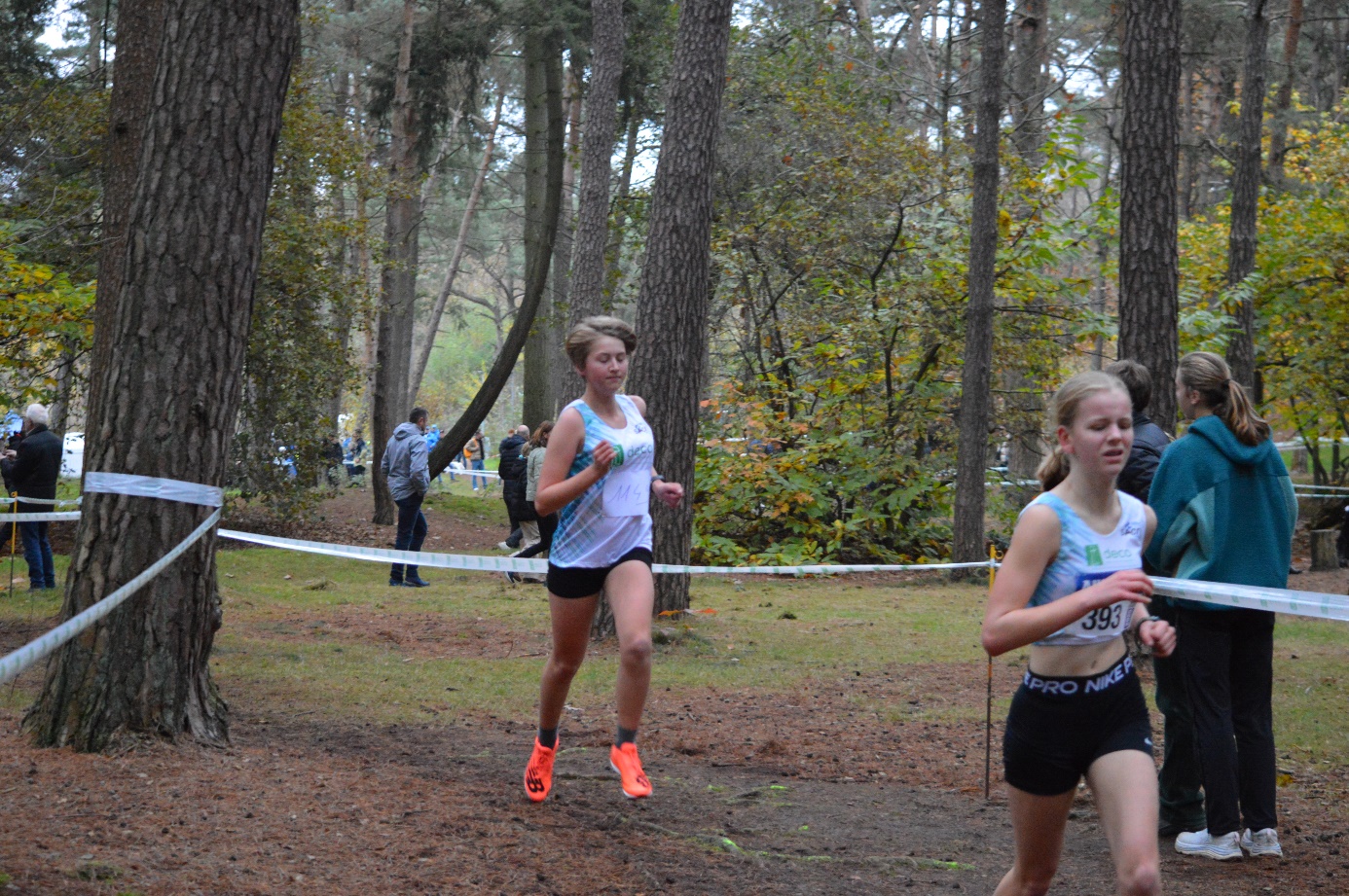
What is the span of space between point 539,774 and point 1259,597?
9.95ft

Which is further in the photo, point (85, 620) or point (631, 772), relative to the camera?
point (631, 772)

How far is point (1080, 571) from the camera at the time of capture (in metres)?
3.31

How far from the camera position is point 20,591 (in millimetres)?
12625

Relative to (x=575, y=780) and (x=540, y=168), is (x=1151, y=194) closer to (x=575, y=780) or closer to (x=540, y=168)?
(x=575, y=780)

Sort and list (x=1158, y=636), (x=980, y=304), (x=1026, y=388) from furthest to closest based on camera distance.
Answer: (x=1026, y=388) < (x=980, y=304) < (x=1158, y=636)

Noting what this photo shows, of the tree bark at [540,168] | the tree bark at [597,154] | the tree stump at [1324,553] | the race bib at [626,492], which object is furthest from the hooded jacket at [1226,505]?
the tree bark at [540,168]

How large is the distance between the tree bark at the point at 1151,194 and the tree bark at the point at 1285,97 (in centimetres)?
1608

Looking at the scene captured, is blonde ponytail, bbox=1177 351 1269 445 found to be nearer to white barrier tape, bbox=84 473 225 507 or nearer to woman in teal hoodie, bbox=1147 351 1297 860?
woman in teal hoodie, bbox=1147 351 1297 860

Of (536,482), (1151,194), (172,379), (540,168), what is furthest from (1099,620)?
(540,168)

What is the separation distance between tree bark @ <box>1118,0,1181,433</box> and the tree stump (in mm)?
11023

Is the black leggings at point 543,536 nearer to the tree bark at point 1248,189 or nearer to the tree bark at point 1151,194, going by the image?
the tree bark at point 1151,194

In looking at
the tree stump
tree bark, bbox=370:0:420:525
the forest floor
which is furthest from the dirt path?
tree bark, bbox=370:0:420:525

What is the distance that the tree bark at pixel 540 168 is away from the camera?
75.8 ft

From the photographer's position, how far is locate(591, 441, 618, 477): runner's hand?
4.88 metres
